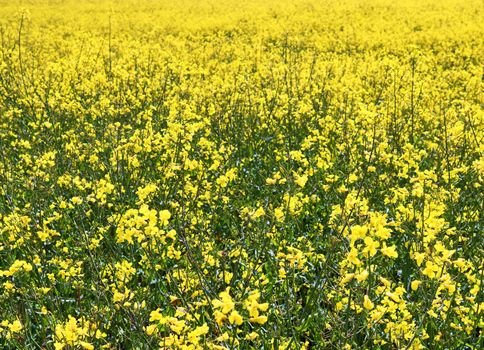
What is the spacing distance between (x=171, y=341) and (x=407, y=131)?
13.7ft

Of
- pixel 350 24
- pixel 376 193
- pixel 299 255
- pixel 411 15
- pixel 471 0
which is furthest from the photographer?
pixel 471 0

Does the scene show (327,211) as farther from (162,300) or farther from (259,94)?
(259,94)

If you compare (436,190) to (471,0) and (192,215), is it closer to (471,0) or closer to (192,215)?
(192,215)

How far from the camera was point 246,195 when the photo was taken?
4.50 metres

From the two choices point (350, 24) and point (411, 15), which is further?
point (411, 15)

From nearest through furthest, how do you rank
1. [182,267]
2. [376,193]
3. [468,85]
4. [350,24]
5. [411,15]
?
1. [182,267]
2. [376,193]
3. [468,85]
4. [350,24]
5. [411,15]

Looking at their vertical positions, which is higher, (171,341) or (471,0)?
(471,0)

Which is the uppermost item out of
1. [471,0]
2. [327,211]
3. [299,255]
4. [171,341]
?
[471,0]

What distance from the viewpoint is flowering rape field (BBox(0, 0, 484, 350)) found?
237cm

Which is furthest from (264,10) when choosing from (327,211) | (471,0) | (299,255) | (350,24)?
(299,255)

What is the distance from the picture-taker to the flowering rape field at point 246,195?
7.79 feet

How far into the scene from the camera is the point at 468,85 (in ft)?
25.7

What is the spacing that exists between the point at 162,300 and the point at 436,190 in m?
1.79

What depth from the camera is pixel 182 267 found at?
139 inches
